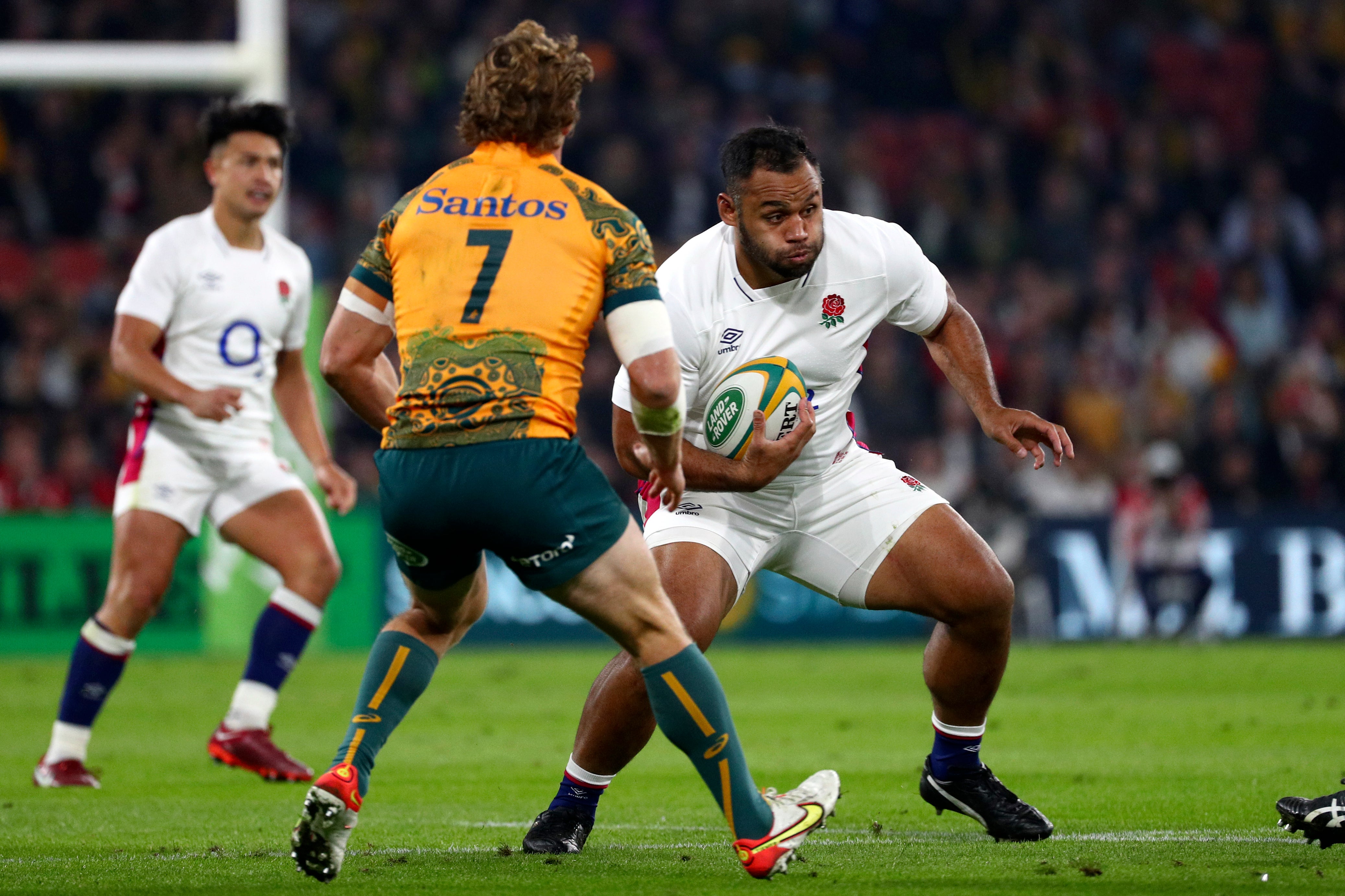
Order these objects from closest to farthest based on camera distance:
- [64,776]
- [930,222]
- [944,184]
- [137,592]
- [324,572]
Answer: [64,776] < [137,592] < [324,572] < [930,222] < [944,184]

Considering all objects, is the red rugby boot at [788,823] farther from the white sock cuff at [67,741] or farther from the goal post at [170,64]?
the goal post at [170,64]

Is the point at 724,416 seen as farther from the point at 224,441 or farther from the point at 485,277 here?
the point at 224,441

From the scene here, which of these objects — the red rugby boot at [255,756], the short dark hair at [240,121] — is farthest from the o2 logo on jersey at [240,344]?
the red rugby boot at [255,756]

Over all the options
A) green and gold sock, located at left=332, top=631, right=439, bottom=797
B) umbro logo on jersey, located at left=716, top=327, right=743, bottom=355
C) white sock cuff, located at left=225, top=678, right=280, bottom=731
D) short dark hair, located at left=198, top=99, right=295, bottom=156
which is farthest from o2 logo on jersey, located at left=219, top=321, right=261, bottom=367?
green and gold sock, located at left=332, top=631, right=439, bottom=797

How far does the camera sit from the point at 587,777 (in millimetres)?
5195

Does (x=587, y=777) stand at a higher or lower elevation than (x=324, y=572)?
higher

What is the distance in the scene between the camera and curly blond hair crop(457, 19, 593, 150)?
4.38 meters

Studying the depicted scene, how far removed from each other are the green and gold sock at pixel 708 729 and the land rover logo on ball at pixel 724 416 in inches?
44.7

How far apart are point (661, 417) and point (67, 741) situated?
12.5 feet

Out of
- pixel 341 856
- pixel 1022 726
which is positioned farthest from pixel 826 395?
pixel 1022 726

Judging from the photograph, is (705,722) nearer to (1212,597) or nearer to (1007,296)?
(1212,597)

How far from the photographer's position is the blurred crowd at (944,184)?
652 inches

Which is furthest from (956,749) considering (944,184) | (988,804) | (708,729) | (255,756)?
(944,184)

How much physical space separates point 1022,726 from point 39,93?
13.4 m
